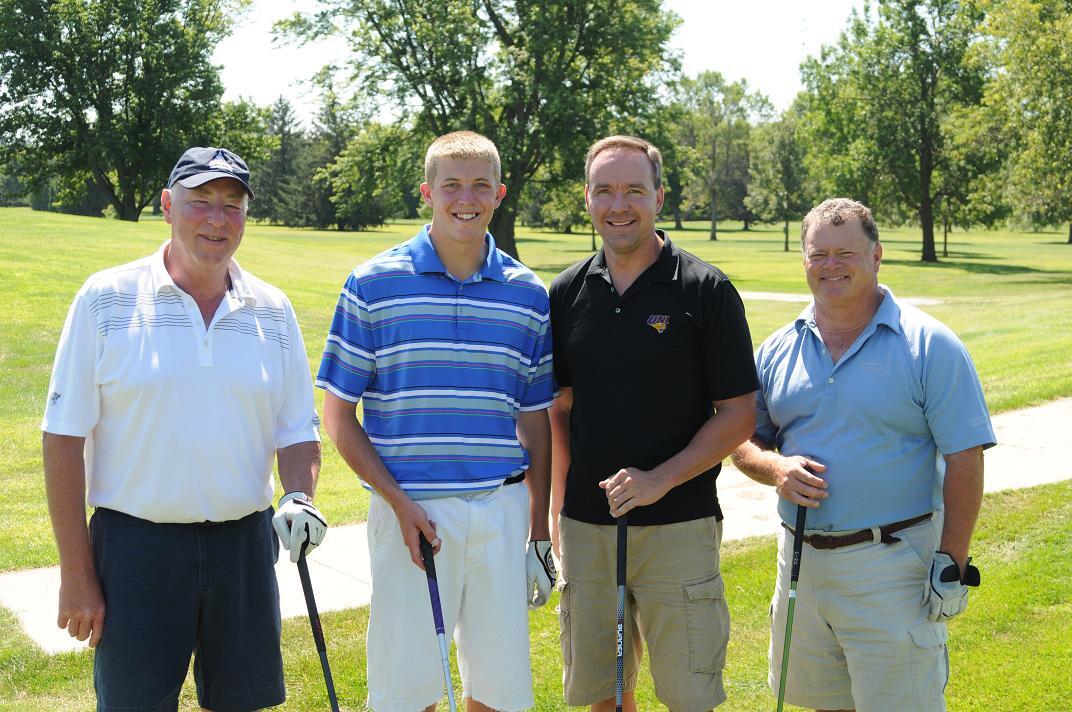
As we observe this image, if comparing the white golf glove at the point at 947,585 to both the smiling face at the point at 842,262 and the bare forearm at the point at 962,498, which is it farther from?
the smiling face at the point at 842,262

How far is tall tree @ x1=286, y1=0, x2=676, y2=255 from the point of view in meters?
36.3

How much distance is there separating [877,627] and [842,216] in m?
1.43

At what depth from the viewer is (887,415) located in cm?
349

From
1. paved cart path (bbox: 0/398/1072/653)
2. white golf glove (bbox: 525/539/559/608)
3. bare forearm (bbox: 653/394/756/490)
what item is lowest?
paved cart path (bbox: 0/398/1072/653)

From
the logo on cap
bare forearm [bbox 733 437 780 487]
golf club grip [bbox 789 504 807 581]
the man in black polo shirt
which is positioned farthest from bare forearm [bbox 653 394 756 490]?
the logo on cap

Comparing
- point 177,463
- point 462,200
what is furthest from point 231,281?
point 462,200

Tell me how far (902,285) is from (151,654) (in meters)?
31.2

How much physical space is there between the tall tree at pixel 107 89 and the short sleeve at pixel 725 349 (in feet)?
151

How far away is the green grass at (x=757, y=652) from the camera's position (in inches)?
183

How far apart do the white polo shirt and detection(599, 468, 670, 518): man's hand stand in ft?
3.92

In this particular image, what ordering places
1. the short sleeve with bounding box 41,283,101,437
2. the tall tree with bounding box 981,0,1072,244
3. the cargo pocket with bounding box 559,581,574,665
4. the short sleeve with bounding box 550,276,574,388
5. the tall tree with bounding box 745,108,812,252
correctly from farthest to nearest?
1. the tall tree with bounding box 745,108,812,252
2. the tall tree with bounding box 981,0,1072,244
3. the cargo pocket with bounding box 559,581,574,665
4. the short sleeve with bounding box 550,276,574,388
5. the short sleeve with bounding box 41,283,101,437

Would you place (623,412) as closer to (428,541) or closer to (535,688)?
(428,541)

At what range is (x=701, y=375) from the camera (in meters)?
3.64

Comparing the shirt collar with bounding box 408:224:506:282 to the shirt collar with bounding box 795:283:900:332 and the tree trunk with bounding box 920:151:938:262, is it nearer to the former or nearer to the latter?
the shirt collar with bounding box 795:283:900:332
